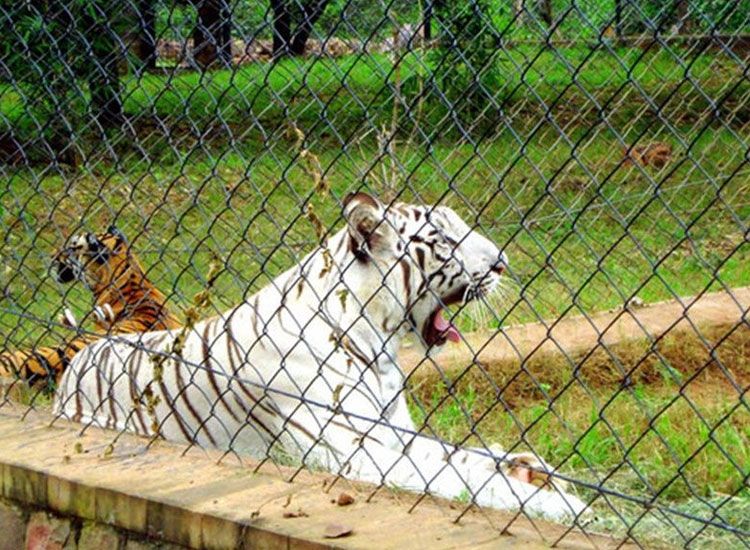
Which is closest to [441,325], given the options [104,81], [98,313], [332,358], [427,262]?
[427,262]


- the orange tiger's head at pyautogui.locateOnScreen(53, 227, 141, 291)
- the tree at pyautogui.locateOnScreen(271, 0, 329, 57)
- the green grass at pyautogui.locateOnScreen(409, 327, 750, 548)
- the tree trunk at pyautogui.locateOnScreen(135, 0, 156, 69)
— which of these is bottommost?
the green grass at pyautogui.locateOnScreen(409, 327, 750, 548)

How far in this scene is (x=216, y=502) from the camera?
3.81 meters

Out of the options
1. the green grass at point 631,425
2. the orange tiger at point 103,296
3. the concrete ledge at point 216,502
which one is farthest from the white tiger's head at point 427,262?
the orange tiger at point 103,296

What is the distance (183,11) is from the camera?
4.41 m

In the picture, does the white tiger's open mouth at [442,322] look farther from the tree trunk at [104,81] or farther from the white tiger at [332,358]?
the tree trunk at [104,81]

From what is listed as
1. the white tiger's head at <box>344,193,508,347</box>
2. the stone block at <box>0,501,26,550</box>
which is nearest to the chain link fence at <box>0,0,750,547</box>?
the white tiger's head at <box>344,193,508,347</box>

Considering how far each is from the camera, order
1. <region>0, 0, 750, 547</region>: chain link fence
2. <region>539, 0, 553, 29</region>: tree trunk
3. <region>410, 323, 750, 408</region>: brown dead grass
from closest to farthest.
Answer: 1. <region>0, 0, 750, 547</region>: chain link fence
2. <region>539, 0, 553, 29</region>: tree trunk
3. <region>410, 323, 750, 408</region>: brown dead grass

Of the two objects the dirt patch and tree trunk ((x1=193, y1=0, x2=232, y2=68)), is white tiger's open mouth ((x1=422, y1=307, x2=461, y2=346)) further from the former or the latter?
tree trunk ((x1=193, y1=0, x2=232, y2=68))

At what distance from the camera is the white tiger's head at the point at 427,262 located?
195 inches

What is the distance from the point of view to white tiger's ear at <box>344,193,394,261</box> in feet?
15.5

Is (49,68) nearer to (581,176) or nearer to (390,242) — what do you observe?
(390,242)

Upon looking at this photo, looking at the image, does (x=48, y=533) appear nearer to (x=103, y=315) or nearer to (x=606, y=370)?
(x=103, y=315)

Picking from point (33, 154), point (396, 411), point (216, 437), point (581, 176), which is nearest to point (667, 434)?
point (396, 411)

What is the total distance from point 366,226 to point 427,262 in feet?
1.22
